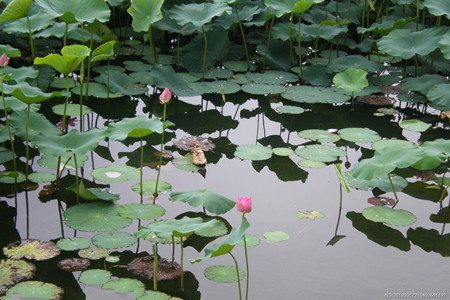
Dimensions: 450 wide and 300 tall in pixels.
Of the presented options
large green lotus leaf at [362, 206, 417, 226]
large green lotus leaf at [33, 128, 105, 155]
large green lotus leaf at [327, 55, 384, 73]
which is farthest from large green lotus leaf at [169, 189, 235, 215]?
large green lotus leaf at [327, 55, 384, 73]

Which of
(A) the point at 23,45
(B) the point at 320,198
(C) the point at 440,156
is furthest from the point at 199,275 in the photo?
(A) the point at 23,45

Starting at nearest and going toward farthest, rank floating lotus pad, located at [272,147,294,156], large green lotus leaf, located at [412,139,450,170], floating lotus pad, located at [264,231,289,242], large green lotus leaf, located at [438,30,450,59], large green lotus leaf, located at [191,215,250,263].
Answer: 1. large green lotus leaf, located at [191,215,250,263]
2. floating lotus pad, located at [264,231,289,242]
3. large green lotus leaf, located at [412,139,450,170]
4. floating lotus pad, located at [272,147,294,156]
5. large green lotus leaf, located at [438,30,450,59]

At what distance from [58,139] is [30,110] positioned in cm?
42

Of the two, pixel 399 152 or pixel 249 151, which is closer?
pixel 399 152

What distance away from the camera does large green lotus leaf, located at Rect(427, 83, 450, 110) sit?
375 centimetres

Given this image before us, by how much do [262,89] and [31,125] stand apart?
4.94 feet

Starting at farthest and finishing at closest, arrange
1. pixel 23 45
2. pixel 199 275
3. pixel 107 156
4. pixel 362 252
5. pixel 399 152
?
pixel 23 45 < pixel 107 156 < pixel 399 152 < pixel 362 252 < pixel 199 275

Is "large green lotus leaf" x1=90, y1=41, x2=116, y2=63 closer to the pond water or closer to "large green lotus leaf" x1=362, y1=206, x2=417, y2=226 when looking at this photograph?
the pond water

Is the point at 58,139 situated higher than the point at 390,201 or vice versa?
the point at 58,139

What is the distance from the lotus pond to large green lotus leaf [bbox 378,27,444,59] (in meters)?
0.01

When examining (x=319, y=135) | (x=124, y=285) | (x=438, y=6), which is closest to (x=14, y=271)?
(x=124, y=285)

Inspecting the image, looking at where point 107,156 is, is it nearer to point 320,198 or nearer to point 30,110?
point 30,110

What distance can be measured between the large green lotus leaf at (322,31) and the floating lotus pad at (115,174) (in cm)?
167

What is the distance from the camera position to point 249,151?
3.40 meters
